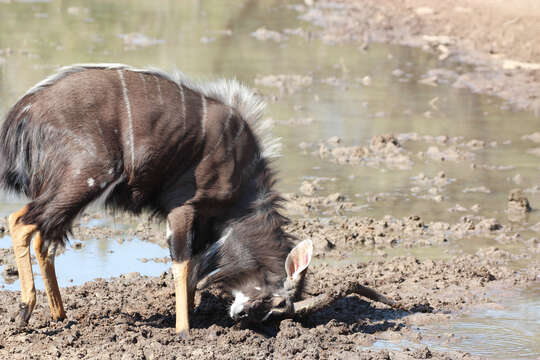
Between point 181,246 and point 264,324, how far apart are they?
781mm

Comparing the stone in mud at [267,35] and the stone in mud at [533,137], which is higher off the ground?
the stone in mud at [533,137]

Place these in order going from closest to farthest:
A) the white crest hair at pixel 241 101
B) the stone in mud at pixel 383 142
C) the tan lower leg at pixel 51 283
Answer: the tan lower leg at pixel 51 283 → the white crest hair at pixel 241 101 → the stone in mud at pixel 383 142

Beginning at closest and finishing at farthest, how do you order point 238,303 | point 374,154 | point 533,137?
1. point 238,303
2. point 374,154
3. point 533,137

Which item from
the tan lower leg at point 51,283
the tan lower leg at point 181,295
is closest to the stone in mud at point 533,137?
the tan lower leg at point 181,295

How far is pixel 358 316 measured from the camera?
6.37m

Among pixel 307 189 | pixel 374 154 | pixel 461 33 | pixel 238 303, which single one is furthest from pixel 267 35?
pixel 238 303

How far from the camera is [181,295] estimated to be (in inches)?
228

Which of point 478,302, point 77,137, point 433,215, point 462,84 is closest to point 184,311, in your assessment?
point 77,137

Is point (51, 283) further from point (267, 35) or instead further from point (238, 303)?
point (267, 35)

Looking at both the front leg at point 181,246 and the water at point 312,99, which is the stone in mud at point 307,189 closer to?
the water at point 312,99

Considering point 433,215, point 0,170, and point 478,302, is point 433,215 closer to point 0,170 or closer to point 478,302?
point 478,302

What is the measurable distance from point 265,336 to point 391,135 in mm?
5421

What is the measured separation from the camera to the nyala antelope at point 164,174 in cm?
549

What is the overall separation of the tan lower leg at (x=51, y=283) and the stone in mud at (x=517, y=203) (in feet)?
16.0
